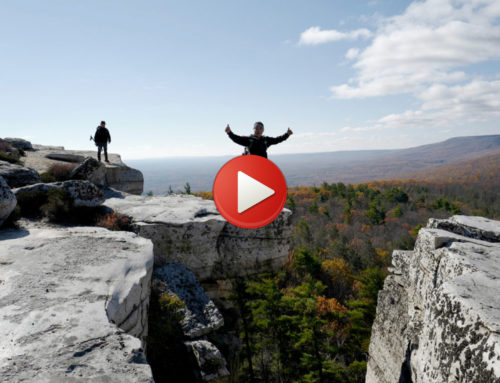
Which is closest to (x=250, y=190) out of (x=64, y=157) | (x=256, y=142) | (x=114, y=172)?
(x=256, y=142)

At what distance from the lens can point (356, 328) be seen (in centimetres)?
2850

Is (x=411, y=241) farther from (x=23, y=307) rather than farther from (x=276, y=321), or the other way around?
(x=23, y=307)

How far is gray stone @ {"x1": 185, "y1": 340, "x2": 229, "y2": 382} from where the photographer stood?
626 cm

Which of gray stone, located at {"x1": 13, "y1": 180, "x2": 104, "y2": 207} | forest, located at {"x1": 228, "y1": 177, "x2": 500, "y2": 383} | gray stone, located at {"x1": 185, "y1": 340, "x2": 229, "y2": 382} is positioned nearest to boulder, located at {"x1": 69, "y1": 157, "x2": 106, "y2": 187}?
gray stone, located at {"x1": 13, "y1": 180, "x2": 104, "y2": 207}

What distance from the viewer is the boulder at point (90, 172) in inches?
469

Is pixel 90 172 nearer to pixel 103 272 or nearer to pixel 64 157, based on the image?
pixel 64 157

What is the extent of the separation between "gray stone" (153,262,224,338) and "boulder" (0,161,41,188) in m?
5.15

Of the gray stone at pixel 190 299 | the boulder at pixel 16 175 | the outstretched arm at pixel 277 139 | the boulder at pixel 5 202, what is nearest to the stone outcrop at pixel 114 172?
the boulder at pixel 16 175

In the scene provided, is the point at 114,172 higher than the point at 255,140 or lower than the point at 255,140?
lower

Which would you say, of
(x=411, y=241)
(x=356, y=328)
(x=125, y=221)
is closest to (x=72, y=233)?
(x=125, y=221)

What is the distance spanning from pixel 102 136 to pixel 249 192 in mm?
14426

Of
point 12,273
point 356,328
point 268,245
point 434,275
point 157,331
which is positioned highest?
point 12,273

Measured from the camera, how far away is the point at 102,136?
15.7 meters

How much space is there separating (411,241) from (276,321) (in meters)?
37.3
